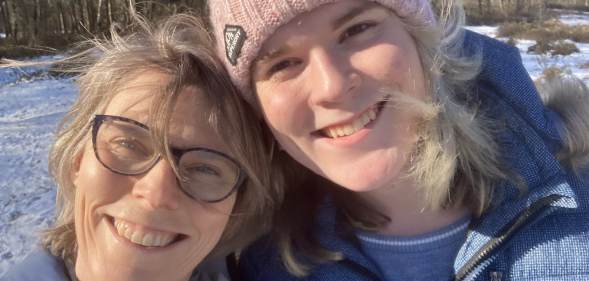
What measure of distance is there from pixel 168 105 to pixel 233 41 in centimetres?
27

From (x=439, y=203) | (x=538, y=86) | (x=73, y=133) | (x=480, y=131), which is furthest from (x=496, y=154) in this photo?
(x=73, y=133)

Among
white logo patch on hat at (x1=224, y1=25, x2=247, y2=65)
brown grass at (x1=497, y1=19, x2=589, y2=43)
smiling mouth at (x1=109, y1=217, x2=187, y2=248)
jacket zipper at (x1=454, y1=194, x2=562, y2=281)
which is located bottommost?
brown grass at (x1=497, y1=19, x2=589, y2=43)

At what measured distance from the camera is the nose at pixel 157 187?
1568mm

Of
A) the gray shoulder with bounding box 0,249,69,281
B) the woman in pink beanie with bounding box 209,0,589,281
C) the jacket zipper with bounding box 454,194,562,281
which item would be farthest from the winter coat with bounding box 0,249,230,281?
the jacket zipper with bounding box 454,194,562,281

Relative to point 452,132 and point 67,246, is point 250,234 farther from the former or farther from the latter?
point 452,132

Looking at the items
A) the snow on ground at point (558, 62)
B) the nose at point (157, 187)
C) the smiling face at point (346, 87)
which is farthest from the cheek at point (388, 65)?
the snow on ground at point (558, 62)

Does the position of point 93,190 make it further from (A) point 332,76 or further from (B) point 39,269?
(A) point 332,76

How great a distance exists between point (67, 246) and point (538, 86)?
1.72m

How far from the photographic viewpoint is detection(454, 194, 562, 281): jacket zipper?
1.71 meters

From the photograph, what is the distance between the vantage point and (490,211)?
179 cm

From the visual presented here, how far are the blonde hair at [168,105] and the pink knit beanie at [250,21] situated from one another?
7 centimetres

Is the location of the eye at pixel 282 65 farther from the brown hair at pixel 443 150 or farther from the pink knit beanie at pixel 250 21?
the brown hair at pixel 443 150

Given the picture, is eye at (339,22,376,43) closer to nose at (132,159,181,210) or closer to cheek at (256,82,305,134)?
cheek at (256,82,305,134)

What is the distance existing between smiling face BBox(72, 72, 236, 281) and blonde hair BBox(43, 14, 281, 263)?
39 millimetres
